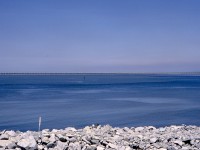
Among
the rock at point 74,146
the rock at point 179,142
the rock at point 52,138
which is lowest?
the rock at point 179,142

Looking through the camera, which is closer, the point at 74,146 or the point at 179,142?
the point at 74,146

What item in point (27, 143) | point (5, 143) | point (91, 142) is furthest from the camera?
point (91, 142)

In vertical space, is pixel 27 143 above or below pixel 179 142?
above

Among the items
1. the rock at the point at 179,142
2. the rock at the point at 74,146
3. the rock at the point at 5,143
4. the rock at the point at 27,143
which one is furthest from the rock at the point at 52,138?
the rock at the point at 179,142

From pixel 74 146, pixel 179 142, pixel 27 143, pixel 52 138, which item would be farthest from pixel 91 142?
pixel 179 142

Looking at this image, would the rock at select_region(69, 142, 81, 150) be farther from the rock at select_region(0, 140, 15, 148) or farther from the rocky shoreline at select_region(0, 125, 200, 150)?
the rock at select_region(0, 140, 15, 148)

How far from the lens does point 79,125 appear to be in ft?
82.0

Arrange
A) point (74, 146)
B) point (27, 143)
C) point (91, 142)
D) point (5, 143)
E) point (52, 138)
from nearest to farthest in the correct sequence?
1. point (27, 143)
2. point (5, 143)
3. point (74, 146)
4. point (52, 138)
5. point (91, 142)

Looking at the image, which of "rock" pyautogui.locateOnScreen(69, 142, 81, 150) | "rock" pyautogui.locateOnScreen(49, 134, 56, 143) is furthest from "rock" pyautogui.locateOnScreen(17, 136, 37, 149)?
"rock" pyautogui.locateOnScreen(69, 142, 81, 150)

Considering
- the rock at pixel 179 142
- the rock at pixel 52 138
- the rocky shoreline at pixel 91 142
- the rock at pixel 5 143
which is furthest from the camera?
the rock at pixel 179 142

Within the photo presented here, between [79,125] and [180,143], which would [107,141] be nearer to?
[180,143]

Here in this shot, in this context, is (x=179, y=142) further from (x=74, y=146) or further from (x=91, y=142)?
(x=74, y=146)

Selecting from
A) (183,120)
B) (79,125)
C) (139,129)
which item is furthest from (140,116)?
(139,129)

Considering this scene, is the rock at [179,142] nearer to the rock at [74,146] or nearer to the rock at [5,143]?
the rock at [74,146]
